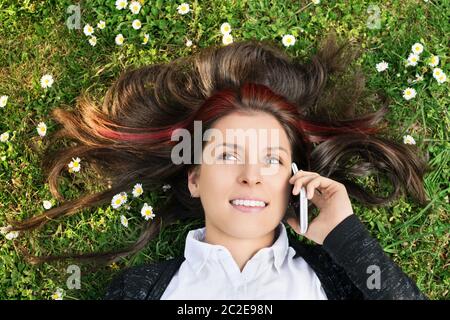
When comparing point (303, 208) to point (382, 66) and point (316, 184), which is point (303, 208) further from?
point (382, 66)

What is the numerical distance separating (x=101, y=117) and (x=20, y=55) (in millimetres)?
835

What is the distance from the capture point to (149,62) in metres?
4.26

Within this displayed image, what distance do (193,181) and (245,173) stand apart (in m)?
0.45

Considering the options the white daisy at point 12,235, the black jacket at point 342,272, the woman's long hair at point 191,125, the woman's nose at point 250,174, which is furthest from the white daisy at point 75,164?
the woman's nose at point 250,174

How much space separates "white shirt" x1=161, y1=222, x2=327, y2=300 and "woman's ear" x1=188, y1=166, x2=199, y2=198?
0.82 ft

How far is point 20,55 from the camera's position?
174 inches

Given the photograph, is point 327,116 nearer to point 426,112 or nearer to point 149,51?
point 426,112

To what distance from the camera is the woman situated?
339 cm

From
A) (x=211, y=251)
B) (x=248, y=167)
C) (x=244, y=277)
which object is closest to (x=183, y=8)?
(x=248, y=167)

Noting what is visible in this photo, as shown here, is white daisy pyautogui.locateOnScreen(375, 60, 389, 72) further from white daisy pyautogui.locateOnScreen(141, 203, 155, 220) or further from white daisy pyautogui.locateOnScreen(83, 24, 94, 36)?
white daisy pyautogui.locateOnScreen(83, 24, 94, 36)

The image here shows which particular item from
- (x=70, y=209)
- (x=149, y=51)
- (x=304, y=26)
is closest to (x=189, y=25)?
(x=149, y=51)

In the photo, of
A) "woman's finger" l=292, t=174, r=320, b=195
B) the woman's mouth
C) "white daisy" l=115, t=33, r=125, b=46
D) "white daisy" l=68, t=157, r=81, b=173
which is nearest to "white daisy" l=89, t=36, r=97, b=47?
"white daisy" l=115, t=33, r=125, b=46

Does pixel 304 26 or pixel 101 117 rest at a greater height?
pixel 304 26

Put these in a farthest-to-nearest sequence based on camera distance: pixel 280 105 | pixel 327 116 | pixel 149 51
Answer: pixel 149 51
pixel 327 116
pixel 280 105
